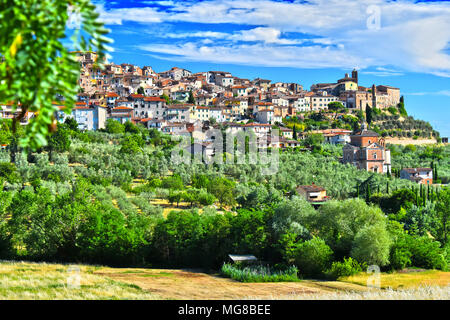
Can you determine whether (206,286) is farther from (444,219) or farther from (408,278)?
Result: (444,219)

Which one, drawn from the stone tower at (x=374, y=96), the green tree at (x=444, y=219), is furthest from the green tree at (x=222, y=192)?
the stone tower at (x=374, y=96)

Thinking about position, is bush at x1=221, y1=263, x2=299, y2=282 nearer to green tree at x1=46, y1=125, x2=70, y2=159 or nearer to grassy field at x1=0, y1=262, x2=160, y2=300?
grassy field at x1=0, y1=262, x2=160, y2=300

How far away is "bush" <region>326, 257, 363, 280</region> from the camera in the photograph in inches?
832

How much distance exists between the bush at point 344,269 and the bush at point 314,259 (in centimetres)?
62

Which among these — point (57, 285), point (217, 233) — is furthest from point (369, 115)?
point (57, 285)

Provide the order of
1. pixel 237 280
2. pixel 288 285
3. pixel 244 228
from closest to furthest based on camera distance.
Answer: pixel 288 285, pixel 237 280, pixel 244 228

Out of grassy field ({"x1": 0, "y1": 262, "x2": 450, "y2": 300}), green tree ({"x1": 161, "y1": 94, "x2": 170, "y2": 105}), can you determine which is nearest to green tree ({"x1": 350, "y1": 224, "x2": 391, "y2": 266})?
grassy field ({"x1": 0, "y1": 262, "x2": 450, "y2": 300})

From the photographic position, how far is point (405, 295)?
12703 millimetres

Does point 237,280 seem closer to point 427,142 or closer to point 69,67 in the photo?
point 69,67

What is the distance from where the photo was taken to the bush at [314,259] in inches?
876

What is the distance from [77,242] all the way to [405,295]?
60.1 ft

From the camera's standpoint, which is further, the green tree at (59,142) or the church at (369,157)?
the church at (369,157)

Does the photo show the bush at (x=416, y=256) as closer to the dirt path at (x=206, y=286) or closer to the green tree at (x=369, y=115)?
the dirt path at (x=206, y=286)
